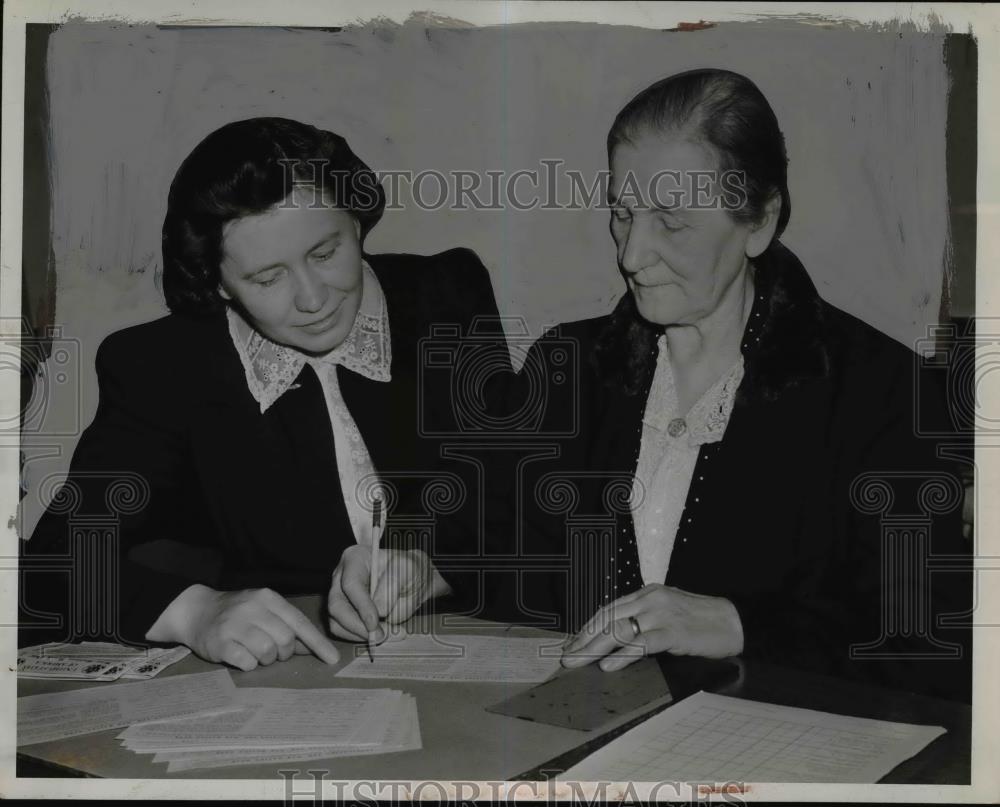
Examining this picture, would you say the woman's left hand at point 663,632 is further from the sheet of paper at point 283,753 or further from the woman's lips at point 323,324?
the woman's lips at point 323,324

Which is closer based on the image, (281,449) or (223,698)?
(223,698)

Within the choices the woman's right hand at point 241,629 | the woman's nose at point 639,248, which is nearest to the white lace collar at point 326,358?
the woman's right hand at point 241,629

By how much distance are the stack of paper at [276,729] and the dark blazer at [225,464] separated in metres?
0.24

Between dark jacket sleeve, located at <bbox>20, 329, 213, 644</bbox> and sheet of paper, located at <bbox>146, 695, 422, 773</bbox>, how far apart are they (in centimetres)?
33

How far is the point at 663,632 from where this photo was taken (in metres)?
2.18

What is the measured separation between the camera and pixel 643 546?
2232mm

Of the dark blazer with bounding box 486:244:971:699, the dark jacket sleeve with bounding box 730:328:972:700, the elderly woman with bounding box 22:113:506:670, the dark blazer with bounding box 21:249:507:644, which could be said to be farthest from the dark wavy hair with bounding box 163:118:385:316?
the dark jacket sleeve with bounding box 730:328:972:700

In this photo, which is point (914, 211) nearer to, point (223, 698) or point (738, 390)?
point (738, 390)

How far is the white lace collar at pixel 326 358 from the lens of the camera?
228 centimetres

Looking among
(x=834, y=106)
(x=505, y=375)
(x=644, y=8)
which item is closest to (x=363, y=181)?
(x=505, y=375)

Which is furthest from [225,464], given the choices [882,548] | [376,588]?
[882,548]

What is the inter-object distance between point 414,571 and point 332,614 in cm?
18

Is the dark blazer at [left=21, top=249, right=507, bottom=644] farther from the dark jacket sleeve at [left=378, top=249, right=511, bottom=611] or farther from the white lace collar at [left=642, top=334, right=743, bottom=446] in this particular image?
the white lace collar at [left=642, top=334, right=743, bottom=446]

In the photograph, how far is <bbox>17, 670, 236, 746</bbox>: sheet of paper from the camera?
7.02 feet
